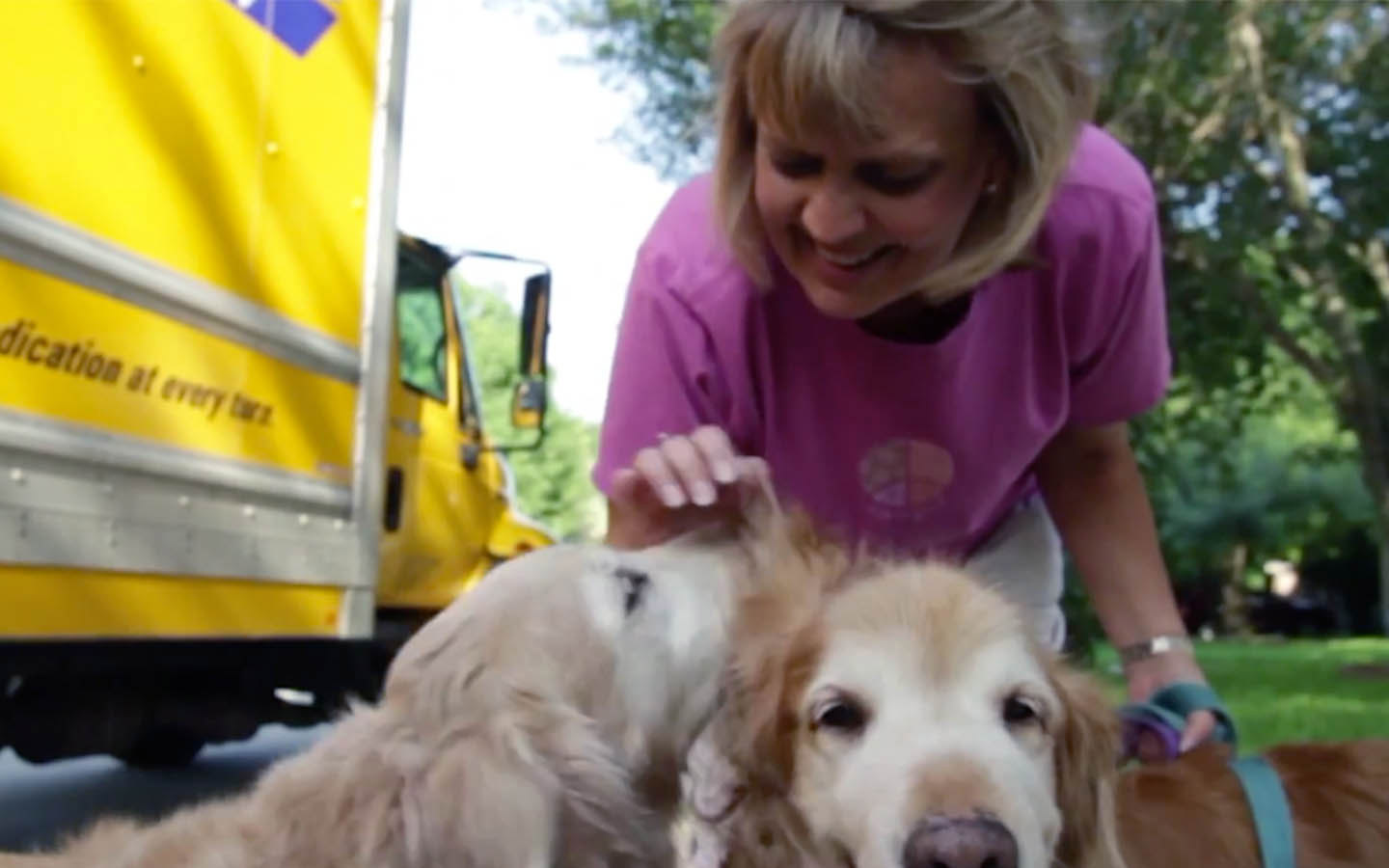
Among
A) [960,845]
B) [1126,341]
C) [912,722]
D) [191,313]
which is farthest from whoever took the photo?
[191,313]

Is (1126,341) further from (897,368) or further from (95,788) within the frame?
(95,788)

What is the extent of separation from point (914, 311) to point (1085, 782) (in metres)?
0.97

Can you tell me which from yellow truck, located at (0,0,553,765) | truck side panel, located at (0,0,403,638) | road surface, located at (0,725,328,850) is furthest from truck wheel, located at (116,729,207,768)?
truck side panel, located at (0,0,403,638)

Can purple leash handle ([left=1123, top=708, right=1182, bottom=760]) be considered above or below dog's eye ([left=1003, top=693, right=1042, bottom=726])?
below

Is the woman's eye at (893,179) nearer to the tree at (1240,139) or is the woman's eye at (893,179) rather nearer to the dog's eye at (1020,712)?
the dog's eye at (1020,712)

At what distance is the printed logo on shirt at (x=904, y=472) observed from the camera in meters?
3.12

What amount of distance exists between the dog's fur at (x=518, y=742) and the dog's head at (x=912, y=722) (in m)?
0.15

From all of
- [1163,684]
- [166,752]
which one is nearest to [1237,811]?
[1163,684]

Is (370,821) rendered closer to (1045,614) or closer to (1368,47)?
(1045,614)

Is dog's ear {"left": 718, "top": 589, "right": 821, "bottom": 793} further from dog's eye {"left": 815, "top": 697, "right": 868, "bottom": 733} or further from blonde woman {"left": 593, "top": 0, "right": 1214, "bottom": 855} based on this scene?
blonde woman {"left": 593, "top": 0, "right": 1214, "bottom": 855}

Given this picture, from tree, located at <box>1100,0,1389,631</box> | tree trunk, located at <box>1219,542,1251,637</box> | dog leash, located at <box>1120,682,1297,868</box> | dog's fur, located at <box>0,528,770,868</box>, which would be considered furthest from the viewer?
tree trunk, located at <box>1219,542,1251,637</box>

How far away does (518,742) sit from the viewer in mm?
2514

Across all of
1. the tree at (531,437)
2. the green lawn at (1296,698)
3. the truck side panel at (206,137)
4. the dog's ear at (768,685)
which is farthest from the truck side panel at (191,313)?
the tree at (531,437)

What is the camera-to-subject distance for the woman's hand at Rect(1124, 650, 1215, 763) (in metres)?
3.03
